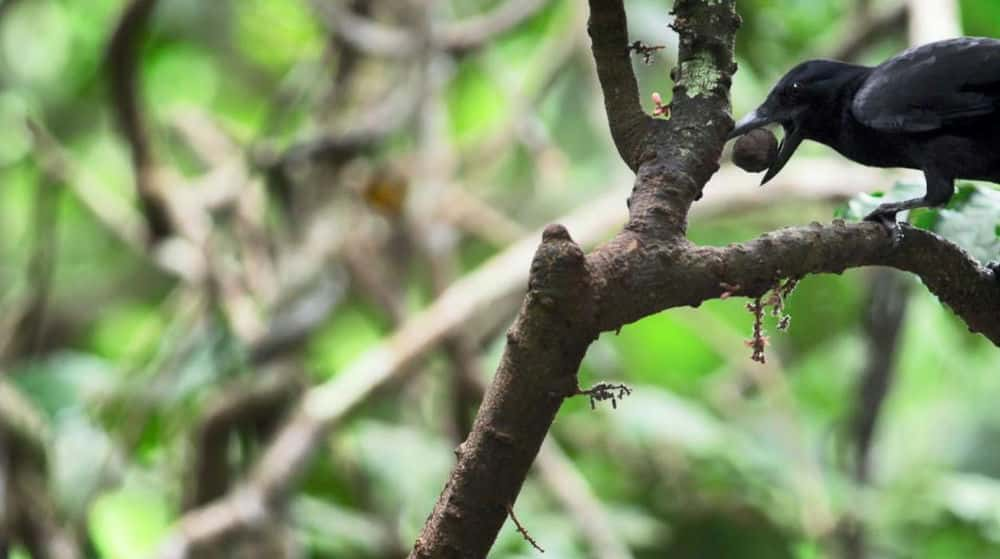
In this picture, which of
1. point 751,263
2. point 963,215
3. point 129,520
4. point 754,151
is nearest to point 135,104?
point 129,520

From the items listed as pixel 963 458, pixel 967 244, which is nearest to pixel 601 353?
pixel 963 458

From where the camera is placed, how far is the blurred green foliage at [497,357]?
9.79ft

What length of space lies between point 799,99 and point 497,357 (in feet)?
6.95

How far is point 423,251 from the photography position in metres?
3.28

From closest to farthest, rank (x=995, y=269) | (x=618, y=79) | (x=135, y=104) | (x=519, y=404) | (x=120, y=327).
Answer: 1. (x=519, y=404)
2. (x=618, y=79)
3. (x=995, y=269)
4. (x=135, y=104)
5. (x=120, y=327)

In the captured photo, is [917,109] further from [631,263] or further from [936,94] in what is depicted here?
[631,263]

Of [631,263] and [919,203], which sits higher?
[919,203]

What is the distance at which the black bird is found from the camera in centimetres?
149

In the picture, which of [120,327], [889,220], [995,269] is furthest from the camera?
[120,327]

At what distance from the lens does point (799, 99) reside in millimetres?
1495

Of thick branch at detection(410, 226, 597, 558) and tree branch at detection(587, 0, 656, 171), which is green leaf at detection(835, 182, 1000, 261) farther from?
thick branch at detection(410, 226, 597, 558)

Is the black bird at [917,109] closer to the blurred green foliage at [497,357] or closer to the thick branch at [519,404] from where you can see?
the blurred green foliage at [497,357]

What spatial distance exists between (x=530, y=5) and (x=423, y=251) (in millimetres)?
740

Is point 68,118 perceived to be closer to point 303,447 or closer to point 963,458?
point 303,447
